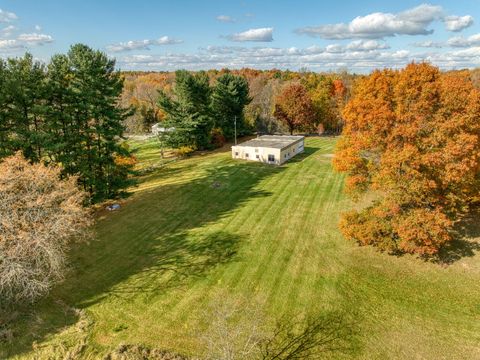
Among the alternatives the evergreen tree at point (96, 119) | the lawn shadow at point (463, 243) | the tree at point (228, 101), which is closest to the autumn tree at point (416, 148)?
the lawn shadow at point (463, 243)

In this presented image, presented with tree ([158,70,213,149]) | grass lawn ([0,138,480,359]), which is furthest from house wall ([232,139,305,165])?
grass lawn ([0,138,480,359])

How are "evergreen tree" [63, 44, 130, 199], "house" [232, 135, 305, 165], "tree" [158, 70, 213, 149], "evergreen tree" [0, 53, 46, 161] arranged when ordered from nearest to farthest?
"evergreen tree" [0, 53, 46, 161], "evergreen tree" [63, 44, 130, 199], "house" [232, 135, 305, 165], "tree" [158, 70, 213, 149]

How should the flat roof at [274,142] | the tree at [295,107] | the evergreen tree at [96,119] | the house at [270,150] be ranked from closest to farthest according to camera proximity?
1. the evergreen tree at [96,119]
2. the house at [270,150]
3. the flat roof at [274,142]
4. the tree at [295,107]

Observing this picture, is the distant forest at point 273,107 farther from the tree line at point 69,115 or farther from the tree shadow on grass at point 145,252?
the tree shadow on grass at point 145,252

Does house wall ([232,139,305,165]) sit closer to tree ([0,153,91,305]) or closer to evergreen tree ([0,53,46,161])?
evergreen tree ([0,53,46,161])

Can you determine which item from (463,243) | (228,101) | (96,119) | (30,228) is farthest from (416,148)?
(228,101)

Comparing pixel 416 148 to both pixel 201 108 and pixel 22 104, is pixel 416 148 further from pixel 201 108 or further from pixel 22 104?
pixel 201 108
